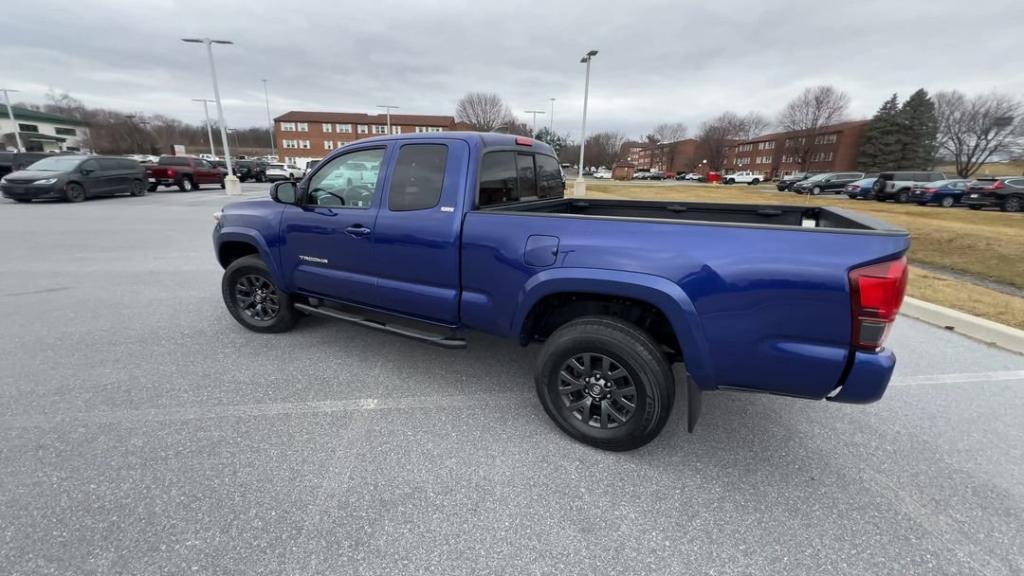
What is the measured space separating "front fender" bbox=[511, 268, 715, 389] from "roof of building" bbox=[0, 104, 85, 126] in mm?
105725

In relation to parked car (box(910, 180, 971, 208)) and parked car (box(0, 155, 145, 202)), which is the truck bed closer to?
parked car (box(0, 155, 145, 202))

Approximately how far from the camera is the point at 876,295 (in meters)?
1.97

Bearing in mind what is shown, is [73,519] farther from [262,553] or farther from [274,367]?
[274,367]

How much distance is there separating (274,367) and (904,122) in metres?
76.4

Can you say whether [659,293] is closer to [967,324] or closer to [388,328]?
[388,328]

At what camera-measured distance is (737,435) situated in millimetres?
2910

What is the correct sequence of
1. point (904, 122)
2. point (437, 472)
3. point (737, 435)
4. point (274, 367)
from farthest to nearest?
point (904, 122)
point (274, 367)
point (737, 435)
point (437, 472)

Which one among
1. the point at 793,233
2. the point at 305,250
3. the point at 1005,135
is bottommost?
the point at 305,250

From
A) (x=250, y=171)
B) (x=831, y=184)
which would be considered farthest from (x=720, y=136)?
(x=250, y=171)

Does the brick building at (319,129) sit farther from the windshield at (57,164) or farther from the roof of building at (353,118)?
the windshield at (57,164)

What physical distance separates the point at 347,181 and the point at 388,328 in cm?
129

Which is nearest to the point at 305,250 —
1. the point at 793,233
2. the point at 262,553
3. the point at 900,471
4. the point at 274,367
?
the point at 274,367

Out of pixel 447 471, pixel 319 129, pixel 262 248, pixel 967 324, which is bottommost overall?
pixel 447 471

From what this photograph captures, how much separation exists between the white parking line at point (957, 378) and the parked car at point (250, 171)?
119ft
